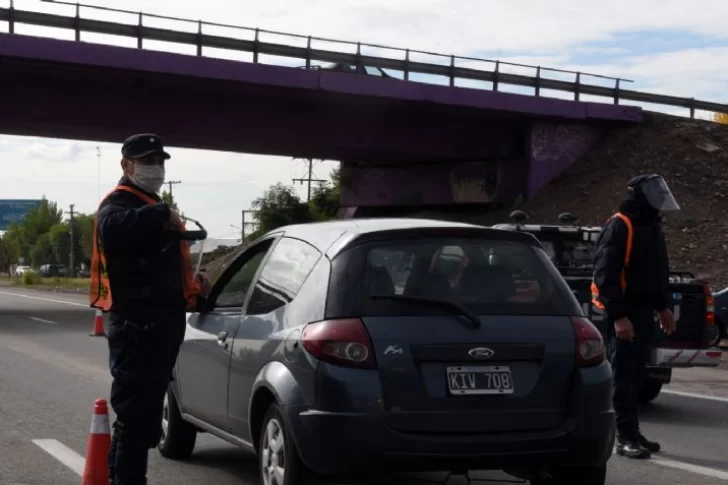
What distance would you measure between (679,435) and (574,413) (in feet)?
14.0

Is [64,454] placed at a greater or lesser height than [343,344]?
lesser

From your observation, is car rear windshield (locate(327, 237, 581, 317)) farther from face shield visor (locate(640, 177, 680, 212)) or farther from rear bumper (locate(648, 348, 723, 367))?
rear bumper (locate(648, 348, 723, 367))

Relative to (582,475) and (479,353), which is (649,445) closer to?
(582,475)

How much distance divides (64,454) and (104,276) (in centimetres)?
294

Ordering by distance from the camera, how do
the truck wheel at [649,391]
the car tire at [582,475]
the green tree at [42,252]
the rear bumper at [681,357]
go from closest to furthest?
1. the car tire at [582,475]
2. the rear bumper at [681,357]
3. the truck wheel at [649,391]
4. the green tree at [42,252]

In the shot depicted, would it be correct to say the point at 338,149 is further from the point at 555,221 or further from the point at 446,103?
the point at 555,221

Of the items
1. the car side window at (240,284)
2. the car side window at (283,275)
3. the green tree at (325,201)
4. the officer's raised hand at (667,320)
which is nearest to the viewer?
the car side window at (283,275)

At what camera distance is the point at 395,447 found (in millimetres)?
6027

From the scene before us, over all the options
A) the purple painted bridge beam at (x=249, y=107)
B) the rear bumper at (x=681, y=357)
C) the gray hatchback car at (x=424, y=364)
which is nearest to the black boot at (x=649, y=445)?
the rear bumper at (x=681, y=357)

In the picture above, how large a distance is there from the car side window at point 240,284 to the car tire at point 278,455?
115 centimetres

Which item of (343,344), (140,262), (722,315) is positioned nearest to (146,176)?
(140,262)

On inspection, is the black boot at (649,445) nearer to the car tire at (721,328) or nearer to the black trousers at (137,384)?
the black trousers at (137,384)

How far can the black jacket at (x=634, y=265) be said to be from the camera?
353 inches

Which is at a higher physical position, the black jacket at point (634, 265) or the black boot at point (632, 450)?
the black jacket at point (634, 265)
